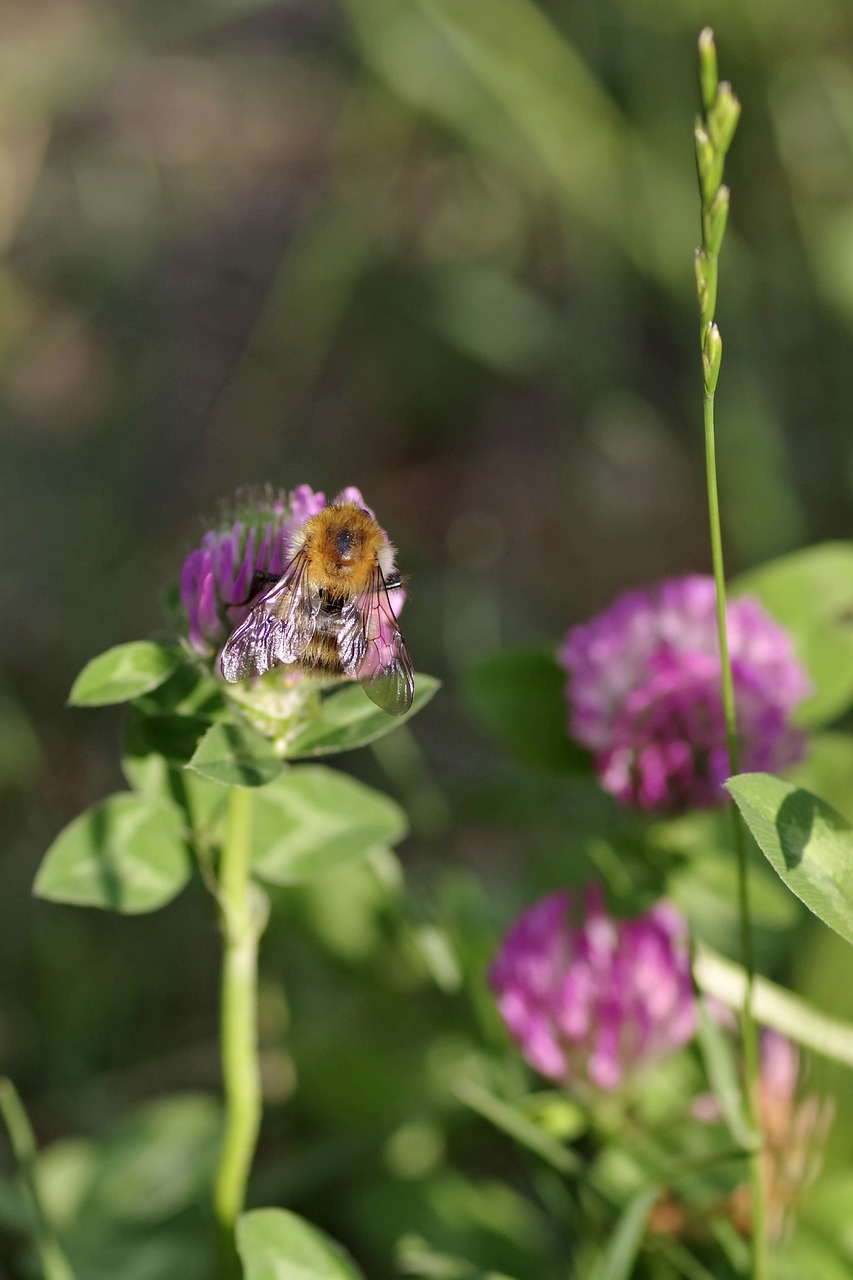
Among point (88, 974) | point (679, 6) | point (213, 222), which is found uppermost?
point (679, 6)

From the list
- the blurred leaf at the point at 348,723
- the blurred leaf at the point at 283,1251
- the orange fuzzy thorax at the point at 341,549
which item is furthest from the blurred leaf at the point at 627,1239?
the orange fuzzy thorax at the point at 341,549

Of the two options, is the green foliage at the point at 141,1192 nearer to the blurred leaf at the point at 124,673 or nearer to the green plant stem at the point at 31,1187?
the green plant stem at the point at 31,1187

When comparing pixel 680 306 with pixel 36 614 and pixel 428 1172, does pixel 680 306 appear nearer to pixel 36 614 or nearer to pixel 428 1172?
pixel 36 614

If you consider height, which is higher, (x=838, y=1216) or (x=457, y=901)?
(x=457, y=901)

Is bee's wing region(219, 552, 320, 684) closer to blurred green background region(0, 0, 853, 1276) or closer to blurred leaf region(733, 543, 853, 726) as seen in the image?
blurred leaf region(733, 543, 853, 726)

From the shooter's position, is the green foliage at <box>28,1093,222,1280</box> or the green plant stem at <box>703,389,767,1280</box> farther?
the green foliage at <box>28,1093,222,1280</box>

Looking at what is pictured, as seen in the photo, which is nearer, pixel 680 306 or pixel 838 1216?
pixel 838 1216

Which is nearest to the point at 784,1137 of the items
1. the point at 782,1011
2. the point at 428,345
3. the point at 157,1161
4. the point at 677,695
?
the point at 782,1011

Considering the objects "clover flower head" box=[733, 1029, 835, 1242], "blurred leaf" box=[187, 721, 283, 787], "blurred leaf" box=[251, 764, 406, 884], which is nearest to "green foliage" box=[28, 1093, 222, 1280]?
"blurred leaf" box=[251, 764, 406, 884]

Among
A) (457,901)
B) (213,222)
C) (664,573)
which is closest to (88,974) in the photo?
(457,901)
